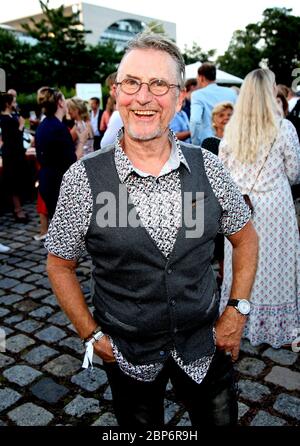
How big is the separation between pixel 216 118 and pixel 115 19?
292 ft

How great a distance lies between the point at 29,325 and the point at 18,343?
0.31 m

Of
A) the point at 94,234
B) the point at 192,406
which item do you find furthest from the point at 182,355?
the point at 94,234

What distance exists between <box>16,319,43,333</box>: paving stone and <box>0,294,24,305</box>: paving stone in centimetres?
53

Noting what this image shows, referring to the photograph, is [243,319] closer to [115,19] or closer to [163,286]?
[163,286]

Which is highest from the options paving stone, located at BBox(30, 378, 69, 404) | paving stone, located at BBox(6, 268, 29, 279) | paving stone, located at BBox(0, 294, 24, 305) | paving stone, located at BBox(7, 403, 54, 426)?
paving stone, located at BBox(6, 268, 29, 279)

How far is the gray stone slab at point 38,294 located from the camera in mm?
4537

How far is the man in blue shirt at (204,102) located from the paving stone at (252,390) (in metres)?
3.63

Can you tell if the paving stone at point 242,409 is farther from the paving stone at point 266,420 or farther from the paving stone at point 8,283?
the paving stone at point 8,283

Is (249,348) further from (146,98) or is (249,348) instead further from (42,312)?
(146,98)

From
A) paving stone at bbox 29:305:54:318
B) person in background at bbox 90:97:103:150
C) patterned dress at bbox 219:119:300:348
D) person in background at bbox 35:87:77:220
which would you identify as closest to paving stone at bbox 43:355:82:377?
paving stone at bbox 29:305:54:318

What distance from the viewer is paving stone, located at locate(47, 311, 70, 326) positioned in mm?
3929

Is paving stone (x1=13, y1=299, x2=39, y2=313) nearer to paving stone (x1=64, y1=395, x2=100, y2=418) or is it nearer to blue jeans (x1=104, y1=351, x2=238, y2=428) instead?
paving stone (x1=64, y1=395, x2=100, y2=418)

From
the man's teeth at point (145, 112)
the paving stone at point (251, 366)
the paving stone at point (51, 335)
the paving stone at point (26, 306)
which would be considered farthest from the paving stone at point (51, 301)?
the man's teeth at point (145, 112)

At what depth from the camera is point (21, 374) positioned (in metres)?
3.19
